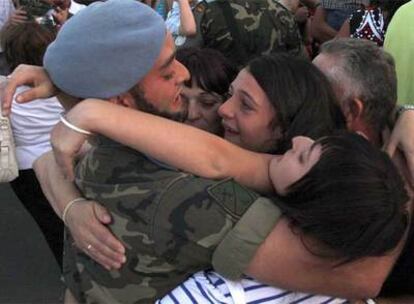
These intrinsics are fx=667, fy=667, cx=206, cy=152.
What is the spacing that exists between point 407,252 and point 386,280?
0.34ft

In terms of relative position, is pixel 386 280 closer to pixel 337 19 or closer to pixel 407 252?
pixel 407 252

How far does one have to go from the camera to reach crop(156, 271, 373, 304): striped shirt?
5.00ft

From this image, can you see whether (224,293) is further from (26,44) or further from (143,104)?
(26,44)

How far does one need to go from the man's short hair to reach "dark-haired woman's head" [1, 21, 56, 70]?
6.32 feet

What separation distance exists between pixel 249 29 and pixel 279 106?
1.09 metres

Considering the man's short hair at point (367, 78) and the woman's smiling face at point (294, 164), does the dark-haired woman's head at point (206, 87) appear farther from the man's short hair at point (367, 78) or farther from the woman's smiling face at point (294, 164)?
the woman's smiling face at point (294, 164)

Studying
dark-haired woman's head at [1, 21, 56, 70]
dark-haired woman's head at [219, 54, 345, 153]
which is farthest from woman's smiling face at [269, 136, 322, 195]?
dark-haired woman's head at [1, 21, 56, 70]

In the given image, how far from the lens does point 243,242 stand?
57.2 inches

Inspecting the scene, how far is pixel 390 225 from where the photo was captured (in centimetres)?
143

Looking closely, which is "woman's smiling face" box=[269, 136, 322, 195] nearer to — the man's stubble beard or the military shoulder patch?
the military shoulder patch

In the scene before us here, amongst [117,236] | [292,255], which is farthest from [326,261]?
[117,236]

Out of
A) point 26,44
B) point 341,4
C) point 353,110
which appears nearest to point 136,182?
point 353,110

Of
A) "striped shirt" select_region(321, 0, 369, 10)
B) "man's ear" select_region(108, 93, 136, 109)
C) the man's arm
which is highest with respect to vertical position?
"man's ear" select_region(108, 93, 136, 109)

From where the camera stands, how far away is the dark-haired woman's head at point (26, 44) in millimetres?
3490
